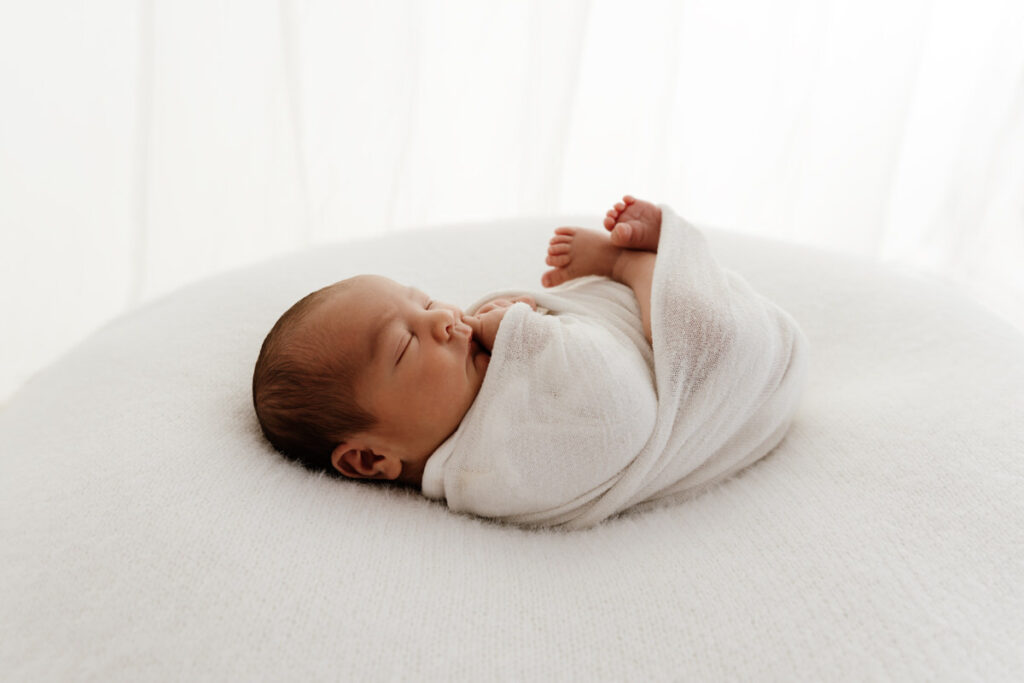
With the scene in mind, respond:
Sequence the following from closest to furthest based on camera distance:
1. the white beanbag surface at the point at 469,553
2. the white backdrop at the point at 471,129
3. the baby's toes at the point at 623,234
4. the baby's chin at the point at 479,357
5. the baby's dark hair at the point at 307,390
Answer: the white beanbag surface at the point at 469,553, the baby's dark hair at the point at 307,390, the baby's chin at the point at 479,357, the baby's toes at the point at 623,234, the white backdrop at the point at 471,129

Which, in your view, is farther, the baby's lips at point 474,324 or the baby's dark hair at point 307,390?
the baby's lips at point 474,324

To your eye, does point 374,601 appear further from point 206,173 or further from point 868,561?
point 206,173

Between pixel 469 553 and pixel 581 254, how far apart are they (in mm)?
497

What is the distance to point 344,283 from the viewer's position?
996 mm

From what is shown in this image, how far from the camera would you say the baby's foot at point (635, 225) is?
114 cm

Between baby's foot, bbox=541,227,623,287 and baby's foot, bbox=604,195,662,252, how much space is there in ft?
0.10

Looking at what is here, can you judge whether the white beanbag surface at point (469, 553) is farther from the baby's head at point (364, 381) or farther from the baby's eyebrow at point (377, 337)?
the baby's eyebrow at point (377, 337)

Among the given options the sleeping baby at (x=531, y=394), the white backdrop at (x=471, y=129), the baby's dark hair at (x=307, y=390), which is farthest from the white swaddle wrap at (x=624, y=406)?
the white backdrop at (x=471, y=129)

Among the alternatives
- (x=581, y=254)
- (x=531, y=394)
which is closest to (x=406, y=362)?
(x=531, y=394)

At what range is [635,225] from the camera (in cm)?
114

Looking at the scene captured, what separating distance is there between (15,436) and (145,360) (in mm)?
171

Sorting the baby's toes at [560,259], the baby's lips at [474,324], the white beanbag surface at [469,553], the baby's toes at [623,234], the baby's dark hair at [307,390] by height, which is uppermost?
the baby's toes at [623,234]

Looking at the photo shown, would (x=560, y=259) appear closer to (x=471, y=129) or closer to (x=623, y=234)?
(x=623, y=234)

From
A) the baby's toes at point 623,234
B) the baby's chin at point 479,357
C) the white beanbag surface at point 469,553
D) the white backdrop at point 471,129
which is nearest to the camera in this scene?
the white beanbag surface at point 469,553
